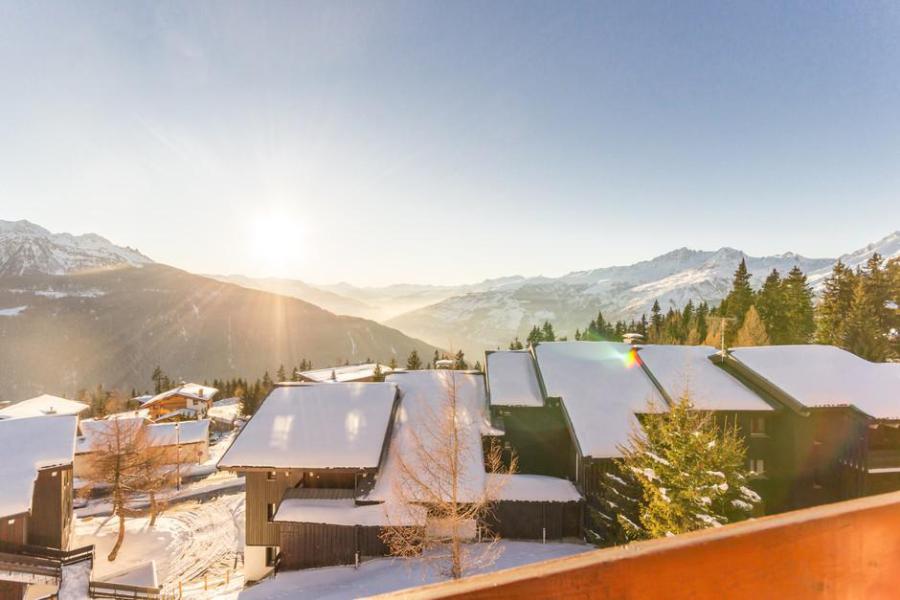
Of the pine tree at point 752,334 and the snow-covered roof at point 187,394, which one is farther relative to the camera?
the snow-covered roof at point 187,394

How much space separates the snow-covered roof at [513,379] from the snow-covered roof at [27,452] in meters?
23.3

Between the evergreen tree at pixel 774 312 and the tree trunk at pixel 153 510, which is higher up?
the evergreen tree at pixel 774 312

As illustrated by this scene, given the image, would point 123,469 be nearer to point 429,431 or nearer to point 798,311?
point 429,431

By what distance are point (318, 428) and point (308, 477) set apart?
8.29 feet

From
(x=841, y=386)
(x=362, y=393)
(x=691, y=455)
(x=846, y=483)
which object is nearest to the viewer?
(x=691, y=455)

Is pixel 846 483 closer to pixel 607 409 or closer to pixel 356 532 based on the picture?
pixel 607 409

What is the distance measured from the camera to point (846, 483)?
19750 millimetres

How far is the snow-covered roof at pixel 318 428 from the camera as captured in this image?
840 inches

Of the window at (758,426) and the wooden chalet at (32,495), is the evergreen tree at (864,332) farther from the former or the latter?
the wooden chalet at (32,495)

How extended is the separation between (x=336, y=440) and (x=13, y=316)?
266m

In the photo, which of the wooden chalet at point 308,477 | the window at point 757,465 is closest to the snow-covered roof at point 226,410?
the wooden chalet at point 308,477

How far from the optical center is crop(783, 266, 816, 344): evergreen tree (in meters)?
48.8

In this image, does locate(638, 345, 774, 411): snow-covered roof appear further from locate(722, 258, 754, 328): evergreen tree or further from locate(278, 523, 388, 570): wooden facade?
locate(722, 258, 754, 328): evergreen tree

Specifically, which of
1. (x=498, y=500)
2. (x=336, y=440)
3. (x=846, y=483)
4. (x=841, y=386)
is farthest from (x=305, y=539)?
(x=841, y=386)
